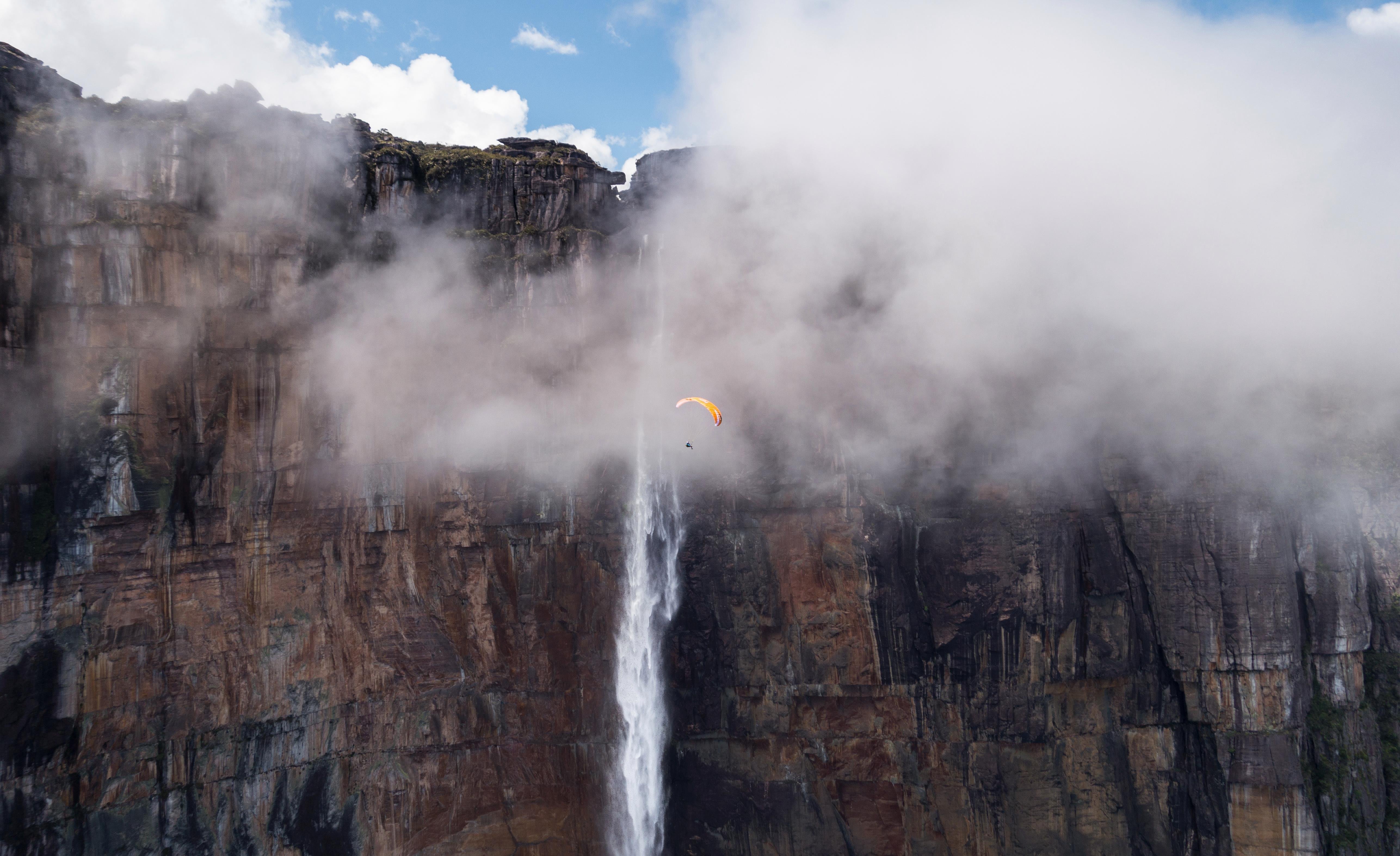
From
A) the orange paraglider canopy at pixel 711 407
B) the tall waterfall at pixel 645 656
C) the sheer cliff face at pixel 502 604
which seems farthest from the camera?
the tall waterfall at pixel 645 656

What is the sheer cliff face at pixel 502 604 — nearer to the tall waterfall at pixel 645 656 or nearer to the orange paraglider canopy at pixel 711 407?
the tall waterfall at pixel 645 656

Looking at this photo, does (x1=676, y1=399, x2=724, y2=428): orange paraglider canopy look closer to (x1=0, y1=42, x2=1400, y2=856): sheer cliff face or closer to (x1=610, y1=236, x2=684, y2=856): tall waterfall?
(x1=0, y1=42, x2=1400, y2=856): sheer cliff face

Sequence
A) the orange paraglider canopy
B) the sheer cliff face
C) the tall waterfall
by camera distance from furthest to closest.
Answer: the tall waterfall, the orange paraglider canopy, the sheer cliff face

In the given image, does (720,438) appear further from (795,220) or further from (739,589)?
(795,220)

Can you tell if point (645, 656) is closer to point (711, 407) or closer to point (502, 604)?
point (502, 604)

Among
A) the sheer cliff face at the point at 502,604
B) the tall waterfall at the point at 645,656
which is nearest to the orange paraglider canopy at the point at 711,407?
the sheer cliff face at the point at 502,604

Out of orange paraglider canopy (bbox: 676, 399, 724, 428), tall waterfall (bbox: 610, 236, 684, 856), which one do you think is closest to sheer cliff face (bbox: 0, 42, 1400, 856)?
tall waterfall (bbox: 610, 236, 684, 856)
